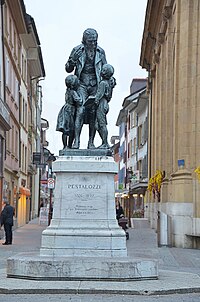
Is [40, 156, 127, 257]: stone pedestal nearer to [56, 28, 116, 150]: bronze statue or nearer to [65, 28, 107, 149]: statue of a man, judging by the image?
[56, 28, 116, 150]: bronze statue

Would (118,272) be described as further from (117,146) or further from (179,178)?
(117,146)

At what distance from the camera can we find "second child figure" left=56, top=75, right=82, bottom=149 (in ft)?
49.6

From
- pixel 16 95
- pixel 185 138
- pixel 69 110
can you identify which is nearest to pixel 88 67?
pixel 69 110

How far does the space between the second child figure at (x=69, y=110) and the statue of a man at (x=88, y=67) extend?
0.20 metres

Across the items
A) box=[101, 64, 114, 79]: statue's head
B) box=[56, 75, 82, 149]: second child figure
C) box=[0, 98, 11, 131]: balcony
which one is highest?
box=[0, 98, 11, 131]: balcony

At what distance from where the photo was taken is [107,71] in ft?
49.8

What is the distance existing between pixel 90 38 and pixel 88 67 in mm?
617

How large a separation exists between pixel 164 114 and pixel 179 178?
40.0 feet

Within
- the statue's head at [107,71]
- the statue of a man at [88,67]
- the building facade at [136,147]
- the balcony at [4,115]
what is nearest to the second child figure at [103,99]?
the statue's head at [107,71]

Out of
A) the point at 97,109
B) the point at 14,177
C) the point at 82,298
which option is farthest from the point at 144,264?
the point at 14,177

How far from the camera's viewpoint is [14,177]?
43.2 metres

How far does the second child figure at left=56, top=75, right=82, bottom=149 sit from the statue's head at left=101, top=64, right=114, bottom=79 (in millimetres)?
578

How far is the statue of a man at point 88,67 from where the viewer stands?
15.4 metres

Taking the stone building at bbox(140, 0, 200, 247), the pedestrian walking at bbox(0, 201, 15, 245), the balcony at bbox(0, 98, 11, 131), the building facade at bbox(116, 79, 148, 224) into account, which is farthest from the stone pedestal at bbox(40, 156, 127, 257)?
the building facade at bbox(116, 79, 148, 224)
